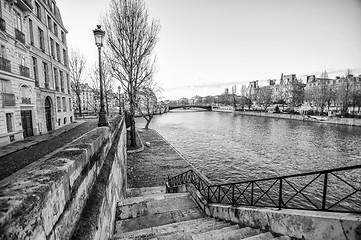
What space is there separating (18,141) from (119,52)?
10.5 meters

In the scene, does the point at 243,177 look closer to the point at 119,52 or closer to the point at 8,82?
the point at 119,52

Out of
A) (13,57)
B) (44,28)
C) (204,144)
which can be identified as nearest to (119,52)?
(13,57)

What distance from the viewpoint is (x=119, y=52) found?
15.2m

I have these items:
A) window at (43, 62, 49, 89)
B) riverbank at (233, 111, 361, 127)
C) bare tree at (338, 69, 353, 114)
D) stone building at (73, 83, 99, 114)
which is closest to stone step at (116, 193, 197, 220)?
window at (43, 62, 49, 89)

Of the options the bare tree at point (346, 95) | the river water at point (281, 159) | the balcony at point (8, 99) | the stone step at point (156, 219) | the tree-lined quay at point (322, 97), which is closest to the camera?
the stone step at point (156, 219)

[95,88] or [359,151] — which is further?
[95,88]

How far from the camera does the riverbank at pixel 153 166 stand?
420 inches

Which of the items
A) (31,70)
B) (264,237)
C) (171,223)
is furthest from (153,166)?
(31,70)

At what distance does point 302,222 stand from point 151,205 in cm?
441

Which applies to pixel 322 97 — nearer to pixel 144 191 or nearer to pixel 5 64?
pixel 144 191

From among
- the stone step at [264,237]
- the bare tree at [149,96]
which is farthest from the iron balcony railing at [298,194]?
the bare tree at [149,96]

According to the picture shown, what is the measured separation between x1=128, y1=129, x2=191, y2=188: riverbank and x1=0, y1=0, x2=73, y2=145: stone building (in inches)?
365

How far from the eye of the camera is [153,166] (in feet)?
42.4

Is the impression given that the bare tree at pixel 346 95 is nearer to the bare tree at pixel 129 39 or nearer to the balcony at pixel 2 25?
the bare tree at pixel 129 39
